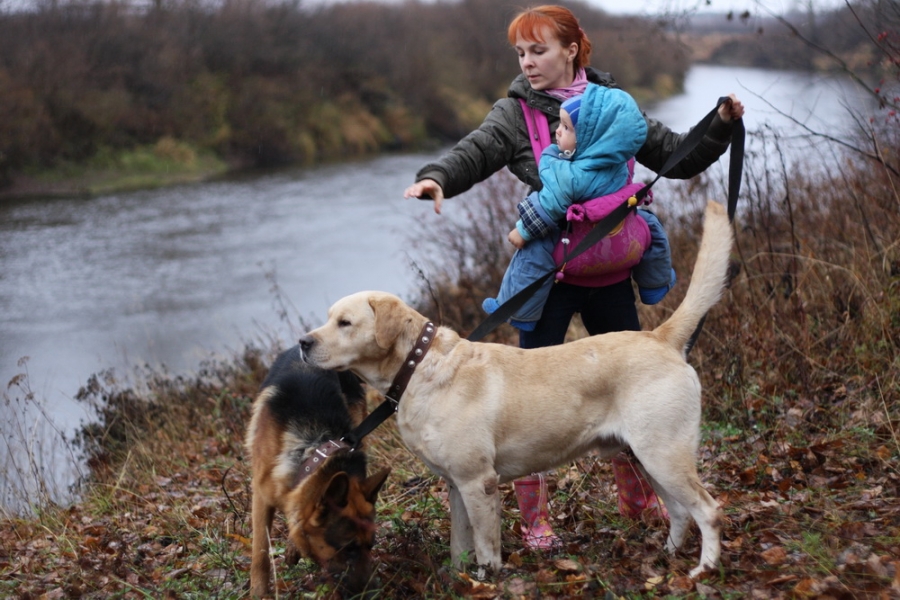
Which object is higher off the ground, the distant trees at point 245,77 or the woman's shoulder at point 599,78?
the distant trees at point 245,77

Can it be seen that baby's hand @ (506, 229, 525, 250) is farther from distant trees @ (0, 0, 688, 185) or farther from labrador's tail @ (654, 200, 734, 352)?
distant trees @ (0, 0, 688, 185)

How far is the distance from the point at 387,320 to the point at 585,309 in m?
1.16

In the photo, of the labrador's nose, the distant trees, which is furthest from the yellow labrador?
the distant trees

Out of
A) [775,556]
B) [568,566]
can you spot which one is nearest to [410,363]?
[568,566]

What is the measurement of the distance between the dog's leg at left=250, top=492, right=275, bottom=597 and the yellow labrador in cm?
94

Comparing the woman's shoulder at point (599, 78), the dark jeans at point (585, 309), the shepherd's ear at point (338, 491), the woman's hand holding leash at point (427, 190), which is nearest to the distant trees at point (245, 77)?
the woman's shoulder at point (599, 78)

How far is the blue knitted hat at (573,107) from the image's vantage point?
396 cm

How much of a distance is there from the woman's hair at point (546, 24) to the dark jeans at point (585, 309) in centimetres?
119

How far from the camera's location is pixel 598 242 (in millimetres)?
3990

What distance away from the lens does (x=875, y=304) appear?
631cm

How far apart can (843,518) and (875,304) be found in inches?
99.8

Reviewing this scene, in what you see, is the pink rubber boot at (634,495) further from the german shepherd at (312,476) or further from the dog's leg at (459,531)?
the german shepherd at (312,476)

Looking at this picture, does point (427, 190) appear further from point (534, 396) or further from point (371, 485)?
point (371, 485)

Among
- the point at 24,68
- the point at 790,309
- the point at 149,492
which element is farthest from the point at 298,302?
the point at 24,68
